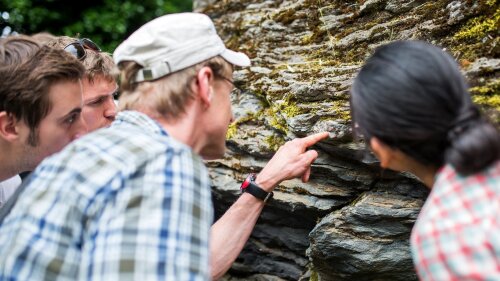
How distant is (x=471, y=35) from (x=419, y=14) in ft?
2.09

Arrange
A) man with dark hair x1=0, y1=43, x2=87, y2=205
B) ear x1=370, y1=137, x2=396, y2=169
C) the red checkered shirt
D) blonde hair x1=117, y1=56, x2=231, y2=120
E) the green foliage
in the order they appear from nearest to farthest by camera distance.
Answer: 1. the red checkered shirt
2. ear x1=370, y1=137, x2=396, y2=169
3. blonde hair x1=117, y1=56, x2=231, y2=120
4. man with dark hair x1=0, y1=43, x2=87, y2=205
5. the green foliage

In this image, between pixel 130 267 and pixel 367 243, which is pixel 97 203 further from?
pixel 367 243

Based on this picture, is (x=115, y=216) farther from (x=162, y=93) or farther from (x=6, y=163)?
(x=6, y=163)

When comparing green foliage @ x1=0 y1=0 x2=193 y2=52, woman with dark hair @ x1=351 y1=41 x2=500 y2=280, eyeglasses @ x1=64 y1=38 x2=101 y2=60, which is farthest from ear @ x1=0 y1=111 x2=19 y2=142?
green foliage @ x1=0 y1=0 x2=193 y2=52

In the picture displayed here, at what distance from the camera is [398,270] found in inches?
145

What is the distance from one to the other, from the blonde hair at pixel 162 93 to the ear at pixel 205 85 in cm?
3

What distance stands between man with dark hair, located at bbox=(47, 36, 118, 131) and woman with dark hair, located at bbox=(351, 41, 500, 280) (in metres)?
2.63

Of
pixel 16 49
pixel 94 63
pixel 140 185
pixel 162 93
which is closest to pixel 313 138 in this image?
pixel 162 93

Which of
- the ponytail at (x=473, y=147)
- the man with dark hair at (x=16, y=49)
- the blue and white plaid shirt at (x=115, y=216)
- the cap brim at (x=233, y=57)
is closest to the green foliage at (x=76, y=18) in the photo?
the man with dark hair at (x=16, y=49)

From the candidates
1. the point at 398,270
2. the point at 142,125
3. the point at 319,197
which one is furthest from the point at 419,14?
the point at 142,125

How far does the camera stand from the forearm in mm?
3752

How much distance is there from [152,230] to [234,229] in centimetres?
184

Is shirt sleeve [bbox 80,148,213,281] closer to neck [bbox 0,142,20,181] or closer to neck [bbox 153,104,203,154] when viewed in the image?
neck [bbox 153,104,203,154]

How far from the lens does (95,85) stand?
4.46 meters
